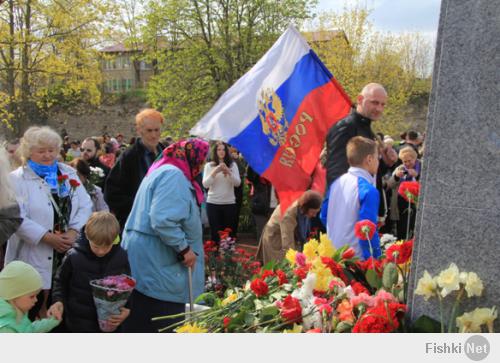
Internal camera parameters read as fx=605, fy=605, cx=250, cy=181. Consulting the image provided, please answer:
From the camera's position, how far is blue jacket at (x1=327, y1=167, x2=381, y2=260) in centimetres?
370

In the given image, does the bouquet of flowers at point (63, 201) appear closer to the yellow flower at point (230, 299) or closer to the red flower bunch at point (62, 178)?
the red flower bunch at point (62, 178)

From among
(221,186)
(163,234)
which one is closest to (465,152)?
(163,234)

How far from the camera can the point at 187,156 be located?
13.4ft

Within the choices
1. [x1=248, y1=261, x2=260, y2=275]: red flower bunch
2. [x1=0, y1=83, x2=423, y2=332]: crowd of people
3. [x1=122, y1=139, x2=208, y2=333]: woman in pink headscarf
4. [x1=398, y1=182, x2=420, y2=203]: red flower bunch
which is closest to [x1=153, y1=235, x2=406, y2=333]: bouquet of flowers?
[x1=398, y1=182, x2=420, y2=203]: red flower bunch

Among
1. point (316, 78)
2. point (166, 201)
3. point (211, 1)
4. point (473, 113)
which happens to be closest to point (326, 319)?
point (473, 113)

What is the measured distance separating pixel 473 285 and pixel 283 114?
10.6 feet

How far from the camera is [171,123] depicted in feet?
76.4

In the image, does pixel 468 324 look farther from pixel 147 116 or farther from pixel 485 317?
pixel 147 116

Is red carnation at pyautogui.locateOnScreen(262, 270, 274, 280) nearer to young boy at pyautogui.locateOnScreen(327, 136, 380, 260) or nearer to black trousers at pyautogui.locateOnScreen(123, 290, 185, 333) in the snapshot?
young boy at pyautogui.locateOnScreen(327, 136, 380, 260)

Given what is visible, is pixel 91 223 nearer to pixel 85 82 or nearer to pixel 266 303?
pixel 266 303

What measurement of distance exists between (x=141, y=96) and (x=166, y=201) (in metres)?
44.1

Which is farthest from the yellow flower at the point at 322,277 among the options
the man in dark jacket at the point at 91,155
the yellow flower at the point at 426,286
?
the man in dark jacket at the point at 91,155

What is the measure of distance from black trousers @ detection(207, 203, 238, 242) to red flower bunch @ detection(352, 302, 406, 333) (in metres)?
6.69

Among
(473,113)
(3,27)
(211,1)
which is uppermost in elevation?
(211,1)
